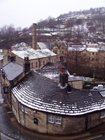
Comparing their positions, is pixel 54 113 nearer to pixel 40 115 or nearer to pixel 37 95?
pixel 40 115

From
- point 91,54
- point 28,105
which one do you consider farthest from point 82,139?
point 91,54

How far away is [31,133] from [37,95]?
3.56 m

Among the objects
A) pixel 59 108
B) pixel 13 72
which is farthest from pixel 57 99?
pixel 13 72

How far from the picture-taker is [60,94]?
1452 centimetres

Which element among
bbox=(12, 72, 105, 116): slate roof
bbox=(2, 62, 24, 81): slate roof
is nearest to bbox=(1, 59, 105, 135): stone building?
bbox=(12, 72, 105, 116): slate roof

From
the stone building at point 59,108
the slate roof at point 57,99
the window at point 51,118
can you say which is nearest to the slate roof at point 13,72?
the slate roof at point 57,99

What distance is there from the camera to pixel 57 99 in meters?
14.0

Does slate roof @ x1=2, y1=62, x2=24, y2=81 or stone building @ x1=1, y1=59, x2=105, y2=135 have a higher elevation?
slate roof @ x1=2, y1=62, x2=24, y2=81

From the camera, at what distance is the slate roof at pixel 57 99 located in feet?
43.4

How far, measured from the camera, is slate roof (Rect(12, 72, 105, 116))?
A: 43.4ft

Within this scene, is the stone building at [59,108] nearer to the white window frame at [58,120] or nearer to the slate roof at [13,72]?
the white window frame at [58,120]

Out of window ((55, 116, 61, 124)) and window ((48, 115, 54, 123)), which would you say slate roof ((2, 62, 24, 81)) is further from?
window ((55, 116, 61, 124))

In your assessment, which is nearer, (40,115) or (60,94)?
(40,115)

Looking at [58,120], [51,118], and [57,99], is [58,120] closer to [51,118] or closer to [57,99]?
[51,118]
